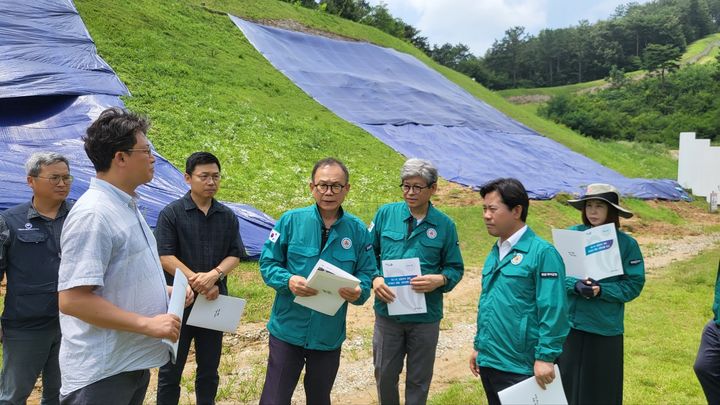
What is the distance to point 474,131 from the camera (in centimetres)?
1873

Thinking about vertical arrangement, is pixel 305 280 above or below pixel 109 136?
below

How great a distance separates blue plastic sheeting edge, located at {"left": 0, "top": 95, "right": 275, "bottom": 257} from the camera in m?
7.39

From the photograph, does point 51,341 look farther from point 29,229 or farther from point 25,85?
point 25,85

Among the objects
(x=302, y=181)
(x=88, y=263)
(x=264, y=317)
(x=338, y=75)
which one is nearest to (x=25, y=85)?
(x=302, y=181)

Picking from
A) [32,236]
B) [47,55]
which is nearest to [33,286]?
[32,236]

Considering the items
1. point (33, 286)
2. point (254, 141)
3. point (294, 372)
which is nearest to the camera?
point (294, 372)

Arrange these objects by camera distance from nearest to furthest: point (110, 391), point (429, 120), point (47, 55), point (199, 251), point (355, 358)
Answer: point (110, 391)
point (199, 251)
point (355, 358)
point (47, 55)
point (429, 120)

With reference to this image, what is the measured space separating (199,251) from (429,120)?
15.4 m

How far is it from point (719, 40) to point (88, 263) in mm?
92875

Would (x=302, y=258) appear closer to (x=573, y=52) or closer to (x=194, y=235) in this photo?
(x=194, y=235)

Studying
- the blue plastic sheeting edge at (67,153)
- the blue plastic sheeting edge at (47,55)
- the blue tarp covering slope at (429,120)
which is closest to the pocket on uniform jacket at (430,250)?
the blue plastic sheeting edge at (67,153)

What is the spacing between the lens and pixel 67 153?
848 cm

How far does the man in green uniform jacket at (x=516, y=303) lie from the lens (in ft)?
8.32

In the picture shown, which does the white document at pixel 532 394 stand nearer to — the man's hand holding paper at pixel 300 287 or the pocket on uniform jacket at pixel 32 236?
the man's hand holding paper at pixel 300 287
